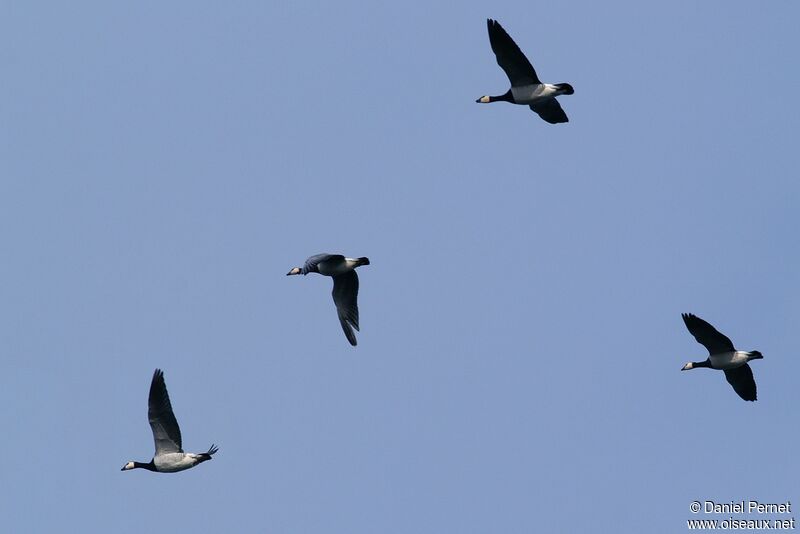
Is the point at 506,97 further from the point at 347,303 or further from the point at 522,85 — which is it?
the point at 347,303

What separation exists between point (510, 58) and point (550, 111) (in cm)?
291

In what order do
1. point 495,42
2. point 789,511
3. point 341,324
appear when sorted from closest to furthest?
point 789,511, point 495,42, point 341,324

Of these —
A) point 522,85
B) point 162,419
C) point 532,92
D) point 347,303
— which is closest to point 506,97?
point 522,85

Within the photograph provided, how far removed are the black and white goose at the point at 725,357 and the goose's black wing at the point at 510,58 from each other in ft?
27.5

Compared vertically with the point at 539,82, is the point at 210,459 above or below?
below

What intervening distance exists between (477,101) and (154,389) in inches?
522

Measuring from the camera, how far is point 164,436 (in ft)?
134

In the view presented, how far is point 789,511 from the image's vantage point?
3838 cm

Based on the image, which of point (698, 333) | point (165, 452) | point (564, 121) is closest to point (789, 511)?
point (698, 333)

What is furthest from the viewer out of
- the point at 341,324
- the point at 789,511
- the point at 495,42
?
the point at 341,324

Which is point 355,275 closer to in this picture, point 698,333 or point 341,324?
point 341,324

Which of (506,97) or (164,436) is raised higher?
(506,97)

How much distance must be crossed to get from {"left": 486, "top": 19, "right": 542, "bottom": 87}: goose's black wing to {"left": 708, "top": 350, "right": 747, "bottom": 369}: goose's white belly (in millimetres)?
10158

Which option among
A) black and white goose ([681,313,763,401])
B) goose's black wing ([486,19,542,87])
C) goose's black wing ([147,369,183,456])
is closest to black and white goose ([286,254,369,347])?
goose's black wing ([147,369,183,456])
